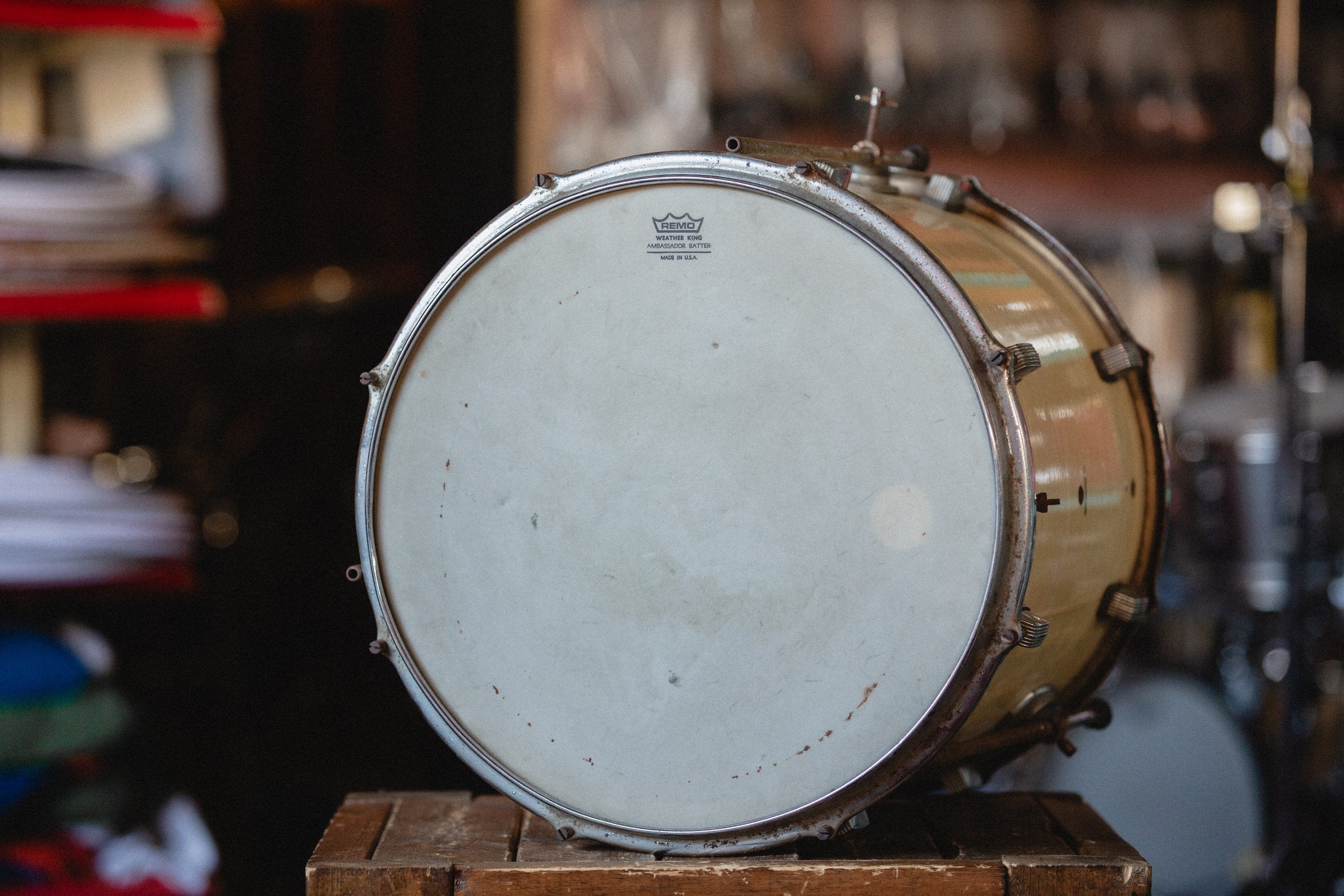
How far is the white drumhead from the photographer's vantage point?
3.46 feet

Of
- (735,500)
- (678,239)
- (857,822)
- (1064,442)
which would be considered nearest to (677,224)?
(678,239)

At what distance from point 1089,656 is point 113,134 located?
1829 mm

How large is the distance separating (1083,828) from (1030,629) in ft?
Result: 1.14

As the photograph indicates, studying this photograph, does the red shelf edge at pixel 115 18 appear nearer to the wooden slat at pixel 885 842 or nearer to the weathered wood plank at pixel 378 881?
the weathered wood plank at pixel 378 881

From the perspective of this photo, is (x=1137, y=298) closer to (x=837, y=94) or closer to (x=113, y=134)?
(x=837, y=94)

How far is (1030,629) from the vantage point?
3.37 feet

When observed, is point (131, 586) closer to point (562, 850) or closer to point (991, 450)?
point (562, 850)

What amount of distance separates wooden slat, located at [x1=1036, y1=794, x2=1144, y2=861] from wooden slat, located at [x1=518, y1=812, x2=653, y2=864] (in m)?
0.42

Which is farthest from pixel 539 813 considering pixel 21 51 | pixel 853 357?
pixel 21 51

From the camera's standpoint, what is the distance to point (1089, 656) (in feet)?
4.24

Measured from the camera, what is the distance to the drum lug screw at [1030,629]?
3.35ft

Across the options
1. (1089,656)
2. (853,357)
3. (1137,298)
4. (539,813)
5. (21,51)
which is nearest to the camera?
(853,357)

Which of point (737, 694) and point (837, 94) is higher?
point (837, 94)

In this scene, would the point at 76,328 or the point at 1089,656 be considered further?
the point at 76,328
